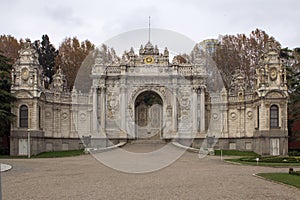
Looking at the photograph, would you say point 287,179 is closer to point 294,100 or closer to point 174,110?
point 294,100

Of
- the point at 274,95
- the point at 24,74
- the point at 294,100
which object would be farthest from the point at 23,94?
the point at 294,100

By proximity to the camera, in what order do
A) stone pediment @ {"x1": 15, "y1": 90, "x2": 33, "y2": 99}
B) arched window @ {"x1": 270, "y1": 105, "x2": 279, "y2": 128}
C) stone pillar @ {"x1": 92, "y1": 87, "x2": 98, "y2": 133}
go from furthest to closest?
1. stone pillar @ {"x1": 92, "y1": 87, "x2": 98, "y2": 133}
2. stone pediment @ {"x1": 15, "y1": 90, "x2": 33, "y2": 99}
3. arched window @ {"x1": 270, "y1": 105, "x2": 279, "y2": 128}

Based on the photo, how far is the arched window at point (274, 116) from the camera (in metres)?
48.2

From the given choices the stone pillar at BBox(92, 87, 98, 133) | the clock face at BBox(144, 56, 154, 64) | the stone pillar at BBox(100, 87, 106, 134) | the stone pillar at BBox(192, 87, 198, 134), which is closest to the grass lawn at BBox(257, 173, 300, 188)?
the stone pillar at BBox(192, 87, 198, 134)

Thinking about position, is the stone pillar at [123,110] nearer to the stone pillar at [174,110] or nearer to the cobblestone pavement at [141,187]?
the stone pillar at [174,110]

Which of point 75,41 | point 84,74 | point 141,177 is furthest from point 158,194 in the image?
point 75,41

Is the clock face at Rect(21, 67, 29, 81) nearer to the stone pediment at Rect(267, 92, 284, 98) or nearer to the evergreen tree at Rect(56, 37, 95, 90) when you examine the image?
the evergreen tree at Rect(56, 37, 95, 90)

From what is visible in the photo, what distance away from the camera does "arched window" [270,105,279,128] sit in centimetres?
4816

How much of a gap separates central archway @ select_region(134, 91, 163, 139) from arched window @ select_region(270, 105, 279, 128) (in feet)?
55.6

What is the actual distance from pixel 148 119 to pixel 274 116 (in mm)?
22011

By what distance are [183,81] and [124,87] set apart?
7666 millimetres

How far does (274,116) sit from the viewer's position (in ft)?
158

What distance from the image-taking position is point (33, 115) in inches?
1918

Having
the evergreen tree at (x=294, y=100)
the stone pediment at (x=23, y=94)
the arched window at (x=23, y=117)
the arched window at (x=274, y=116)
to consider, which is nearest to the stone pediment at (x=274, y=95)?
the arched window at (x=274, y=116)
